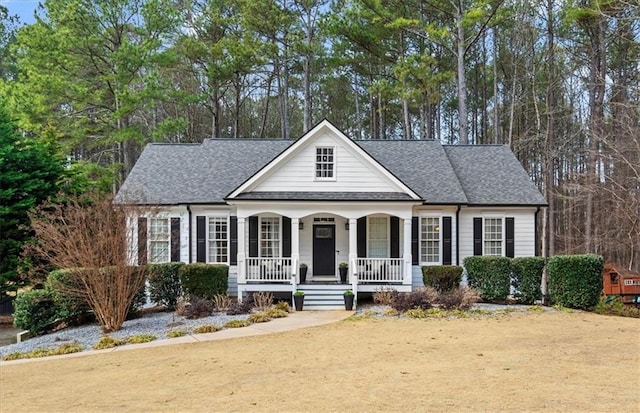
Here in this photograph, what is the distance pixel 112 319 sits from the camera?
38.9ft

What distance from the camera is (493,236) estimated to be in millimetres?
17266

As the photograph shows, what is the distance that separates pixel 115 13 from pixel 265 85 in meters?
11.0

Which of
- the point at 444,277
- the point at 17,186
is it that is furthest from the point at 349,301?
the point at 17,186

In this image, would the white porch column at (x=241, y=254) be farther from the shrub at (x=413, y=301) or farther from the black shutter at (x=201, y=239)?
the shrub at (x=413, y=301)

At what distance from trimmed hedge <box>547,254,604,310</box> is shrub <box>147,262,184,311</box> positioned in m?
11.6

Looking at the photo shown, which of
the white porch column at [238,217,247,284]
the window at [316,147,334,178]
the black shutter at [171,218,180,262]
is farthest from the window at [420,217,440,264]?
the black shutter at [171,218,180,262]

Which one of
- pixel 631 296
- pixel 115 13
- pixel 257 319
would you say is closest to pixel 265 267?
pixel 257 319

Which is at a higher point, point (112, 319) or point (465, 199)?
point (465, 199)

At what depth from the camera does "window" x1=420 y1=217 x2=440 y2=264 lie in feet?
55.7

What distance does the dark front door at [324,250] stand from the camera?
17.1 meters

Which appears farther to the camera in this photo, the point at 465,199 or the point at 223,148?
the point at 223,148

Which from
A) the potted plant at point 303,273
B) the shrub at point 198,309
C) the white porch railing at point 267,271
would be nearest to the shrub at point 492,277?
the potted plant at point 303,273

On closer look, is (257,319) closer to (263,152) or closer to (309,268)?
(309,268)

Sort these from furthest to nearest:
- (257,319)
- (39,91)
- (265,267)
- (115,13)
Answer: (115,13) → (39,91) → (265,267) → (257,319)
